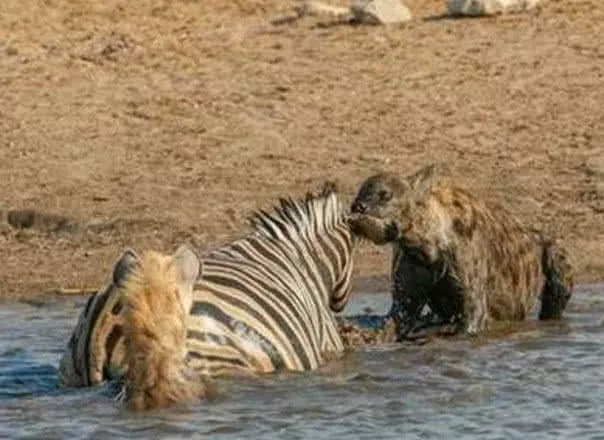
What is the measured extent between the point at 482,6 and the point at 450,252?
5647 mm

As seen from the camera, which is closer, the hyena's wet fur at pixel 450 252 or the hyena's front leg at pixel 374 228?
the hyena's front leg at pixel 374 228

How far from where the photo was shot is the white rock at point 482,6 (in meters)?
16.3

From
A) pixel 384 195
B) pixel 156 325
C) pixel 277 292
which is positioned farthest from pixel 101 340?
pixel 384 195

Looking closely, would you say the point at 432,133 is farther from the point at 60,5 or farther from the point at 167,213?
the point at 60,5

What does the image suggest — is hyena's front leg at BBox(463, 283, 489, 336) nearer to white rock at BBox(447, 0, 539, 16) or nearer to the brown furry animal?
the brown furry animal

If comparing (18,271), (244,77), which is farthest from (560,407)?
(244,77)

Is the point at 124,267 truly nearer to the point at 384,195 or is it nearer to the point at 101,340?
the point at 101,340

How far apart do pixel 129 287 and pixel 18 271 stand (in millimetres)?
4783

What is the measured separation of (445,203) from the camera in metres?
11.0

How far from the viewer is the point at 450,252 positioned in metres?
10.9

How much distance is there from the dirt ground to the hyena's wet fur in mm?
1458

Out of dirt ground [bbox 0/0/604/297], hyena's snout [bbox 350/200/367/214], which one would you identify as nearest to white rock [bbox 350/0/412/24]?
dirt ground [bbox 0/0/604/297]

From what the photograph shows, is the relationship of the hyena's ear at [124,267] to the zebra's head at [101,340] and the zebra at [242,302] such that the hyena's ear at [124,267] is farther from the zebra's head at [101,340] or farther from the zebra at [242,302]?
the zebra's head at [101,340]

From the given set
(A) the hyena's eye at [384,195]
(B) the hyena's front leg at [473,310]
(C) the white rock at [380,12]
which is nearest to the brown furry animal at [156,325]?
(A) the hyena's eye at [384,195]
